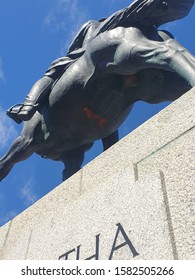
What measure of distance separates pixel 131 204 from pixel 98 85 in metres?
3.08

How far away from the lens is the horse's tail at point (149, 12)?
21.0 ft

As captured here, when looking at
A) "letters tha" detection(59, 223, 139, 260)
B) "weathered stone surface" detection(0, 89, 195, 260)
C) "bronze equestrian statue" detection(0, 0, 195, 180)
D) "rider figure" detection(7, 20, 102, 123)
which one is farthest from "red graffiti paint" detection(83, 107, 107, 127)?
A: "letters tha" detection(59, 223, 139, 260)

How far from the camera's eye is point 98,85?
6.53 metres

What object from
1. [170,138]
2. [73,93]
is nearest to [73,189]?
[170,138]

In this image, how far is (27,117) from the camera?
268 inches

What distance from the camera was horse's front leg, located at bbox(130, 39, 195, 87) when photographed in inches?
196

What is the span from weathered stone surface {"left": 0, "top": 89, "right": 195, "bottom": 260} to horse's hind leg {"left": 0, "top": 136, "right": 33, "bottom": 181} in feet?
6.99

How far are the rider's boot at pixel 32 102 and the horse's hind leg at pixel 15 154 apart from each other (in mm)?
419

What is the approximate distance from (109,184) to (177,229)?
3.54ft

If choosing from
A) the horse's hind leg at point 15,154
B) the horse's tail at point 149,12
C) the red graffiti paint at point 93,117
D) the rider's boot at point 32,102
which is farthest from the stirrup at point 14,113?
the horse's tail at point 149,12

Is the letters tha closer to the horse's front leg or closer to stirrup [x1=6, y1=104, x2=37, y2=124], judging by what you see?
the horse's front leg

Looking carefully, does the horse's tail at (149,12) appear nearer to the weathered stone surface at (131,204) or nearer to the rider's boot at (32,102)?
the rider's boot at (32,102)
